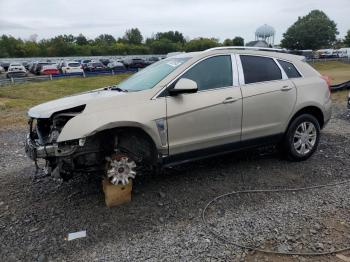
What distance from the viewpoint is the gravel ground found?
11.3ft

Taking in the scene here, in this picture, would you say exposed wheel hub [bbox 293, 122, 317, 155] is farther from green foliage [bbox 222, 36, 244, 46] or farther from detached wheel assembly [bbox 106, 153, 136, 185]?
green foliage [bbox 222, 36, 244, 46]

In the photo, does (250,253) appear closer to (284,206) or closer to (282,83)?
(284,206)

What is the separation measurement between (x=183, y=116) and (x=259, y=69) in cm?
152

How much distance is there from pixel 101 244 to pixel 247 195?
6.29ft

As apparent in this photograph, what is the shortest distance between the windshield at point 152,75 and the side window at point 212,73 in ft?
0.70

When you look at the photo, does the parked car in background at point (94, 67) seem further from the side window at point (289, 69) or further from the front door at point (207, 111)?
the front door at point (207, 111)

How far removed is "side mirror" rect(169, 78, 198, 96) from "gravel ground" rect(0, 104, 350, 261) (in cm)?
131

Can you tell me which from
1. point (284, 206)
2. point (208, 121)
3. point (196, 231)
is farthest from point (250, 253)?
point (208, 121)

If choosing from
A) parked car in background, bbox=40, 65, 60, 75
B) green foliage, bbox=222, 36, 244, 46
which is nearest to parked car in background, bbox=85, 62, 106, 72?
parked car in background, bbox=40, 65, 60, 75

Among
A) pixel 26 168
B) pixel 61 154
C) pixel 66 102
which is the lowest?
pixel 26 168

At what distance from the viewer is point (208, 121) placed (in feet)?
14.9

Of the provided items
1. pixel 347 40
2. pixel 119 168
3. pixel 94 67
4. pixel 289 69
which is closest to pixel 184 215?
pixel 119 168

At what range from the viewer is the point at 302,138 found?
18.0 feet

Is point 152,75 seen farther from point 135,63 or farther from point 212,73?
point 135,63
